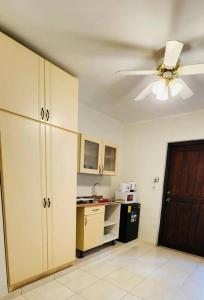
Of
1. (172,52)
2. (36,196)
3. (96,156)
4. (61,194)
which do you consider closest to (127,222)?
(96,156)

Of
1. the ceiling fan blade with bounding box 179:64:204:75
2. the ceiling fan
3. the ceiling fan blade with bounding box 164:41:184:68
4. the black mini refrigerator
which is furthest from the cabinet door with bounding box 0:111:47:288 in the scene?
the black mini refrigerator

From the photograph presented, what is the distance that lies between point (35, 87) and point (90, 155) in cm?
144

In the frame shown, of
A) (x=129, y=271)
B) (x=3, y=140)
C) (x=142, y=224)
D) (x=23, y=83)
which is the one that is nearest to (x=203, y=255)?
(x=142, y=224)

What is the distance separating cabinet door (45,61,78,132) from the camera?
195 cm

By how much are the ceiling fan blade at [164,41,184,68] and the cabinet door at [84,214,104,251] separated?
2.21m

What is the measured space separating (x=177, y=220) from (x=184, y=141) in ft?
4.88

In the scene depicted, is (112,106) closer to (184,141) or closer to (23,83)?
(184,141)

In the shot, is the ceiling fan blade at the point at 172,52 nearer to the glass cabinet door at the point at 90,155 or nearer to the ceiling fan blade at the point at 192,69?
the ceiling fan blade at the point at 192,69

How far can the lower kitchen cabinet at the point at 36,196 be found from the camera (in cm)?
164

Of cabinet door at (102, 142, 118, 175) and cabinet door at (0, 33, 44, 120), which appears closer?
cabinet door at (0, 33, 44, 120)

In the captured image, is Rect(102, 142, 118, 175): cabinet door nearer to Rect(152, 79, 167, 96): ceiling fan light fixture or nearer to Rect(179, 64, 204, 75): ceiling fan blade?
Rect(152, 79, 167, 96): ceiling fan light fixture

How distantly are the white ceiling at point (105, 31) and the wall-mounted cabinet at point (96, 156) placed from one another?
1.00 meters

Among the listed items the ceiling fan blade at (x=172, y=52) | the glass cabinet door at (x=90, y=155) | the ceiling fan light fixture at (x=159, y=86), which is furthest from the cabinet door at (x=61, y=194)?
the ceiling fan blade at (x=172, y=52)

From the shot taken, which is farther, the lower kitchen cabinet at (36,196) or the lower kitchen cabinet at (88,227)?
the lower kitchen cabinet at (88,227)
